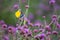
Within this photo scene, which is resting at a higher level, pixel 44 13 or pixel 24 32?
pixel 24 32

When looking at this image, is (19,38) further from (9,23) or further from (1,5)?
(1,5)

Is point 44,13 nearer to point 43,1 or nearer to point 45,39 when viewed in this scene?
point 43,1

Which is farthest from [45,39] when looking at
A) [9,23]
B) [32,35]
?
[9,23]

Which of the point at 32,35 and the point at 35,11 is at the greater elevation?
the point at 32,35

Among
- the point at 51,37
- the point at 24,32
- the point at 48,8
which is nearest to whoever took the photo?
the point at 24,32

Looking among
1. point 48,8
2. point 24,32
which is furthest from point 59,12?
point 24,32

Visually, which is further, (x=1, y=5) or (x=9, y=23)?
(x=1, y=5)

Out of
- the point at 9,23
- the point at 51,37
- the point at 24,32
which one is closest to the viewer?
the point at 24,32

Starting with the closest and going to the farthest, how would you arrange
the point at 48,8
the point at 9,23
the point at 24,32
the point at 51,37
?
the point at 24,32 → the point at 51,37 → the point at 9,23 → the point at 48,8

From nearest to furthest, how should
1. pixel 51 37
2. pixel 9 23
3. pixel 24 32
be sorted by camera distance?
pixel 24 32 → pixel 51 37 → pixel 9 23
